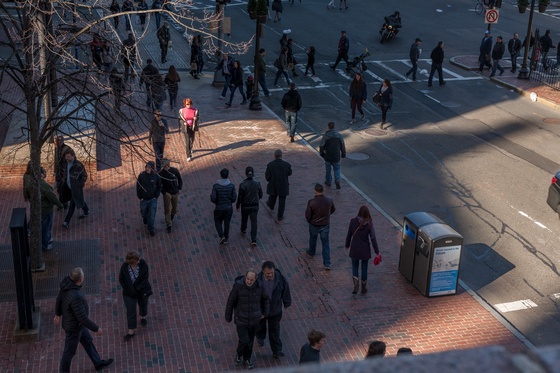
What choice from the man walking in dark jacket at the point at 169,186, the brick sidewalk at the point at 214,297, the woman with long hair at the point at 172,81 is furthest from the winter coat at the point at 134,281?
the woman with long hair at the point at 172,81

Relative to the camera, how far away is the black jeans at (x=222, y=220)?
1449 centimetres

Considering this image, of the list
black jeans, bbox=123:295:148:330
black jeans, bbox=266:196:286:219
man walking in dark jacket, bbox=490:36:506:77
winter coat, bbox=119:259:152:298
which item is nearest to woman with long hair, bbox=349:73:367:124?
black jeans, bbox=266:196:286:219

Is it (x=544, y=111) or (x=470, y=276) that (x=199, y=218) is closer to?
(x=470, y=276)

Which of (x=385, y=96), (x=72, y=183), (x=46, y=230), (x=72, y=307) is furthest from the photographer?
(x=385, y=96)

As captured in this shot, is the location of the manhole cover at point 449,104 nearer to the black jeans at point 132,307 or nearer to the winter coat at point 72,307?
the black jeans at point 132,307

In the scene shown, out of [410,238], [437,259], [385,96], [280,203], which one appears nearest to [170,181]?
[280,203]

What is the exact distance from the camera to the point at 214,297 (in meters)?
12.9

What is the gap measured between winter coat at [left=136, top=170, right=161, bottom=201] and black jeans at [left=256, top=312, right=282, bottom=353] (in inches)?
172

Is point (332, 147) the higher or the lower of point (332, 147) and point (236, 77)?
the higher

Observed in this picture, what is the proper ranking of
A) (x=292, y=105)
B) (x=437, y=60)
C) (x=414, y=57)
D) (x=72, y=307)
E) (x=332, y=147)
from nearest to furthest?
(x=72, y=307), (x=332, y=147), (x=292, y=105), (x=437, y=60), (x=414, y=57)

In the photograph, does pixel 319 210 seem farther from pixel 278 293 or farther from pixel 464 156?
pixel 464 156

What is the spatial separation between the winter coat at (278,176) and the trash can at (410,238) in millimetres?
3068

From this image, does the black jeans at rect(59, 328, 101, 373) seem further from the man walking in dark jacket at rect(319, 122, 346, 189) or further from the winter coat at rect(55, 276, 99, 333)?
the man walking in dark jacket at rect(319, 122, 346, 189)

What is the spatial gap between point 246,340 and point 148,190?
4.80 m
